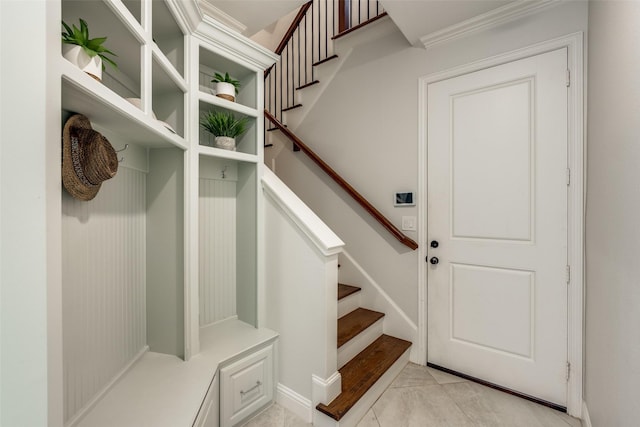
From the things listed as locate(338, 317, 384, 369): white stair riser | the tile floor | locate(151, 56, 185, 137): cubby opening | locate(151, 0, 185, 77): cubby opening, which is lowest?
the tile floor

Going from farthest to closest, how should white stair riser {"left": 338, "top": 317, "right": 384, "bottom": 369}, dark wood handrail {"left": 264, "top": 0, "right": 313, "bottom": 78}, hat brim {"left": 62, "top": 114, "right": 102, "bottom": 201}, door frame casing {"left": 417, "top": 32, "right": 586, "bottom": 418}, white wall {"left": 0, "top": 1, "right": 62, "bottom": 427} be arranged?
dark wood handrail {"left": 264, "top": 0, "right": 313, "bottom": 78}
white stair riser {"left": 338, "top": 317, "right": 384, "bottom": 369}
door frame casing {"left": 417, "top": 32, "right": 586, "bottom": 418}
hat brim {"left": 62, "top": 114, "right": 102, "bottom": 201}
white wall {"left": 0, "top": 1, "right": 62, "bottom": 427}

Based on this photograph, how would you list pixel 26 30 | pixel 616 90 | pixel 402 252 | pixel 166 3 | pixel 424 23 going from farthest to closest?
pixel 402 252 → pixel 424 23 → pixel 166 3 → pixel 616 90 → pixel 26 30

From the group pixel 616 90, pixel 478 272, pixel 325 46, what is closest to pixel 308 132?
pixel 325 46

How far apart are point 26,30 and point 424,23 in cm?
215

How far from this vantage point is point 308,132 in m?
2.94

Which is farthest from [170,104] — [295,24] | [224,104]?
[295,24]

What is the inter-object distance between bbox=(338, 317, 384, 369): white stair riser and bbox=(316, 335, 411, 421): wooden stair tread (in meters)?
0.03

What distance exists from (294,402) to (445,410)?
93cm

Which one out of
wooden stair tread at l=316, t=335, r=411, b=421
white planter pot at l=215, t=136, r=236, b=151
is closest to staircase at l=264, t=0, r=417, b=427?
wooden stair tread at l=316, t=335, r=411, b=421

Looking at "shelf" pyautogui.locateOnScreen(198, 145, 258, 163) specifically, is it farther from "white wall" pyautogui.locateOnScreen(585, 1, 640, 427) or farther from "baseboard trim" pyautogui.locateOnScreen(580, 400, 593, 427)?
"baseboard trim" pyautogui.locateOnScreen(580, 400, 593, 427)

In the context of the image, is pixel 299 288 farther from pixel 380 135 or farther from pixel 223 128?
pixel 380 135

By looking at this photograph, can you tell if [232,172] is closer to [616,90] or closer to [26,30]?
[26,30]

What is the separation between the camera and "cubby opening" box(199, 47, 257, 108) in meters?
1.76

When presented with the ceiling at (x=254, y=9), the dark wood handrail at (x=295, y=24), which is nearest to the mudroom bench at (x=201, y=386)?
the ceiling at (x=254, y=9)
